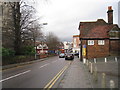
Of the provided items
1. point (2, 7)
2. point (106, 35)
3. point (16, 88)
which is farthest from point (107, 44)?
point (16, 88)

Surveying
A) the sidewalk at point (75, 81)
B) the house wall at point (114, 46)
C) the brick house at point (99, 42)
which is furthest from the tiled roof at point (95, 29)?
the sidewalk at point (75, 81)

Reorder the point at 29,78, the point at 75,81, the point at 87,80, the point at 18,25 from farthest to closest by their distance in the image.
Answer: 1. the point at 18,25
2. the point at 29,78
3. the point at 87,80
4. the point at 75,81

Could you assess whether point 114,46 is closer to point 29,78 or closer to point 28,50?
point 28,50

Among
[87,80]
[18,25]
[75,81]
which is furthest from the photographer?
[18,25]

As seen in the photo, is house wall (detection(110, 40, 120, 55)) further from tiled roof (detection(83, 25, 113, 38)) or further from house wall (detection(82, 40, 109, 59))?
tiled roof (detection(83, 25, 113, 38))

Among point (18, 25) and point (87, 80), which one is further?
point (18, 25)

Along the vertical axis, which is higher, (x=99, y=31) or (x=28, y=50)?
(x=99, y=31)

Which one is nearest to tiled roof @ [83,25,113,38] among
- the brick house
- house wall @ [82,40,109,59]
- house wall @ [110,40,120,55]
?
the brick house

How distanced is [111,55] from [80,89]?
940 inches

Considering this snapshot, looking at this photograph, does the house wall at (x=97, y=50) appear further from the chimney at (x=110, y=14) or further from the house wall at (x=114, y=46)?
the chimney at (x=110, y=14)

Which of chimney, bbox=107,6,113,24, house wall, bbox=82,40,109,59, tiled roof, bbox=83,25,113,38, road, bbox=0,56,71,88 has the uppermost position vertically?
chimney, bbox=107,6,113,24

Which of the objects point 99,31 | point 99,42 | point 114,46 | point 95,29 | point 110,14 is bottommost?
point 114,46

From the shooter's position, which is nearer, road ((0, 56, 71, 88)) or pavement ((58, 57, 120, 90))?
pavement ((58, 57, 120, 90))

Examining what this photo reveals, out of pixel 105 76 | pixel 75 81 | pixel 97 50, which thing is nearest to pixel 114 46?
pixel 97 50
